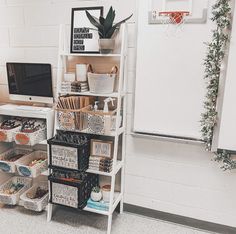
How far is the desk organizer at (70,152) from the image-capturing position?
6.21 ft

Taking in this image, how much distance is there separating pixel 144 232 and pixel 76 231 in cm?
56

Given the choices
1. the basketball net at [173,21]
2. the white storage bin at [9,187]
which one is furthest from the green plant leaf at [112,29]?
the white storage bin at [9,187]

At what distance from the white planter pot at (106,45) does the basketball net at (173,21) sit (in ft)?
1.29

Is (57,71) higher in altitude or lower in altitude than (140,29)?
lower

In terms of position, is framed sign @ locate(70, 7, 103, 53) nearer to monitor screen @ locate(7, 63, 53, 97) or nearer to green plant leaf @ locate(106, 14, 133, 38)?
green plant leaf @ locate(106, 14, 133, 38)

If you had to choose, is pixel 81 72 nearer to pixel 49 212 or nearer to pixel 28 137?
pixel 28 137

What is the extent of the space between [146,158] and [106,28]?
1.08 metres

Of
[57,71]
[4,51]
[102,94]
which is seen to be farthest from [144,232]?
[4,51]

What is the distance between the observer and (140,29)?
184 centimetres

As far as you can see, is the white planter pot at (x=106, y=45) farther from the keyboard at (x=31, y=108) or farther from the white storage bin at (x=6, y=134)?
the white storage bin at (x=6, y=134)

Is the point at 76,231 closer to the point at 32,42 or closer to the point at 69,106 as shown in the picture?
the point at 69,106

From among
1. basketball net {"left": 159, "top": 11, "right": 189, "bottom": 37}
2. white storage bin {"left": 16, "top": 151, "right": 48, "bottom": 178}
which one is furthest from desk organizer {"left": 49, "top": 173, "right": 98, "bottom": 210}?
basketball net {"left": 159, "top": 11, "right": 189, "bottom": 37}

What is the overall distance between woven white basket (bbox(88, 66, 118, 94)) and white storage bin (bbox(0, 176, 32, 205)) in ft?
3.98

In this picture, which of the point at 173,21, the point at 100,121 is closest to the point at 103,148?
the point at 100,121
